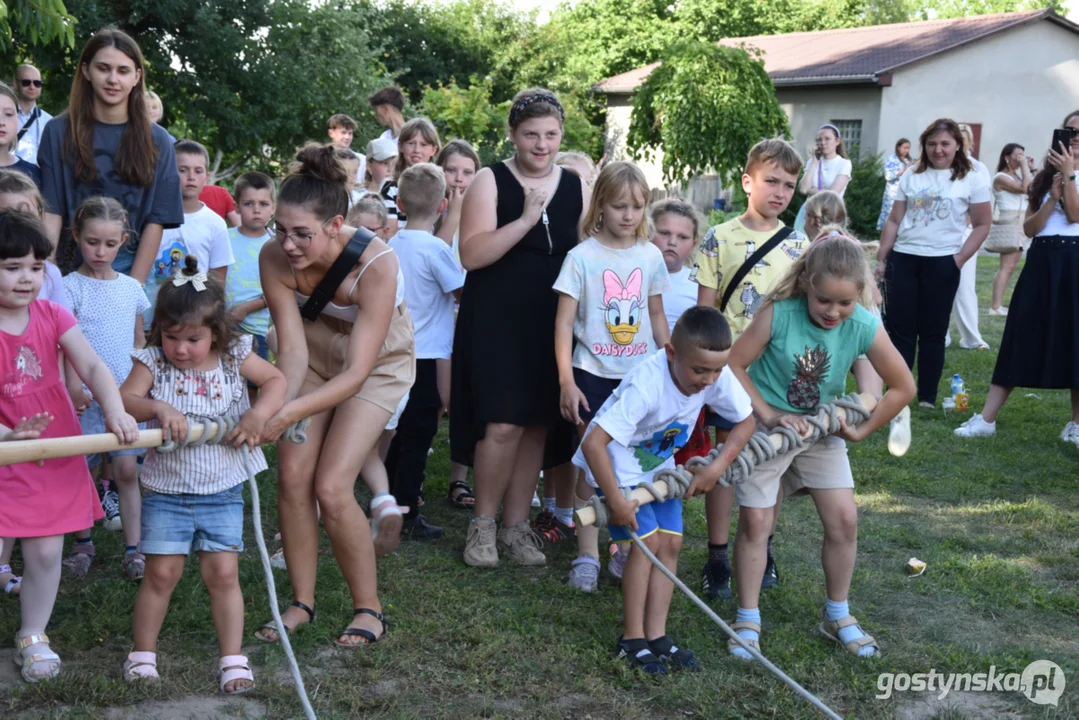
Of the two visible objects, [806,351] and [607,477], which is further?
[806,351]

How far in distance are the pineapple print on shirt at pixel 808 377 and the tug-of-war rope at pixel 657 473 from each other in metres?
0.16

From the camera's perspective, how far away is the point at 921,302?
814 centimetres

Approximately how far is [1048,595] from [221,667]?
11.3ft

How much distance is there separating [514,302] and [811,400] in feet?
4.78

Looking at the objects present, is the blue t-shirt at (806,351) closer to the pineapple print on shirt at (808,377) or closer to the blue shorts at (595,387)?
the pineapple print on shirt at (808,377)

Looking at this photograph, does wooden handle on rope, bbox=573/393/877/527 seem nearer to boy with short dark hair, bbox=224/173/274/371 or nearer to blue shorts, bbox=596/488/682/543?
blue shorts, bbox=596/488/682/543

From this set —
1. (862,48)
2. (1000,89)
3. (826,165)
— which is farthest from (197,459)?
(862,48)

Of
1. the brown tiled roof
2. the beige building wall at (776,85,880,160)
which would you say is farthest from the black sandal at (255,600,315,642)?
the brown tiled roof

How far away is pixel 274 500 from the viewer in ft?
19.4

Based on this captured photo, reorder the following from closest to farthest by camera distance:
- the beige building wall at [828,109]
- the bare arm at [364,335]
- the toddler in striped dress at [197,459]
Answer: the toddler in striped dress at [197,459], the bare arm at [364,335], the beige building wall at [828,109]

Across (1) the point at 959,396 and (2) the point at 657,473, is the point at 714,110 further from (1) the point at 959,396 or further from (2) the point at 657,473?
(2) the point at 657,473

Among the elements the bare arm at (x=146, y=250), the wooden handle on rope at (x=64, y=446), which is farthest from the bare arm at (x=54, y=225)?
the wooden handle on rope at (x=64, y=446)

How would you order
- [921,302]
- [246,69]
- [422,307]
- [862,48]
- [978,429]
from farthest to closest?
[862,48]
[246,69]
[921,302]
[978,429]
[422,307]

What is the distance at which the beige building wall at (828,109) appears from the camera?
99.4 feet
